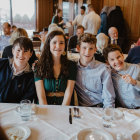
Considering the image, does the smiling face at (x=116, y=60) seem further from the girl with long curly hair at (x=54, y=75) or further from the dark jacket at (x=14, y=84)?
the dark jacket at (x=14, y=84)

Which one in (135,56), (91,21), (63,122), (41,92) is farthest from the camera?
(91,21)

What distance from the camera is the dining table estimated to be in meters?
1.09

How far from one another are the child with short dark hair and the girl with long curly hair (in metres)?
0.11

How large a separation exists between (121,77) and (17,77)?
1.05 m

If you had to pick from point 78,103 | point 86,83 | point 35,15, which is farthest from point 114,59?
point 35,15

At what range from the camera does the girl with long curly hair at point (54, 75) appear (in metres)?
1.77

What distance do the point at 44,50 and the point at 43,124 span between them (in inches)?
34.8

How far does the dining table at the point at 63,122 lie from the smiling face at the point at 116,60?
0.53 metres

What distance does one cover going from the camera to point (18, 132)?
1076 mm

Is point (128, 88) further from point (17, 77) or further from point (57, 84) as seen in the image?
point (17, 77)

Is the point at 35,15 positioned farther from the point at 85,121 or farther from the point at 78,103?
the point at 85,121

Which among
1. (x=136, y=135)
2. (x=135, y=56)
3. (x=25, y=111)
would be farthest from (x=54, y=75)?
(x=135, y=56)

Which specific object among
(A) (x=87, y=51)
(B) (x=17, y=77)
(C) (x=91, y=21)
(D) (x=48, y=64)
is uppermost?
(C) (x=91, y=21)

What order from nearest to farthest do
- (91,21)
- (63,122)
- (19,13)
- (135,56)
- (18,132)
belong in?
1. (18,132)
2. (63,122)
3. (135,56)
4. (91,21)
5. (19,13)
